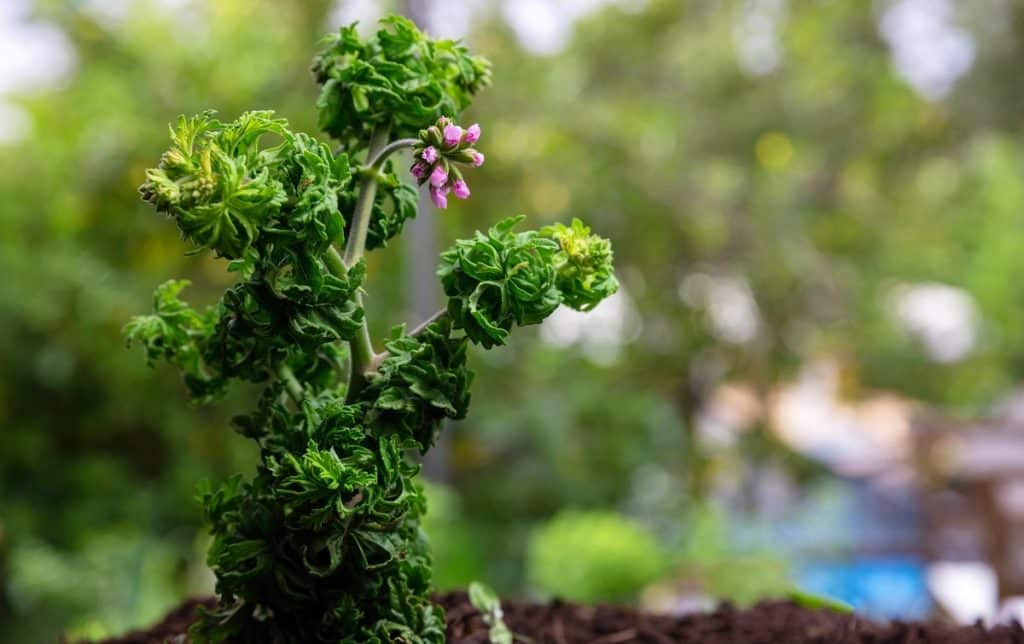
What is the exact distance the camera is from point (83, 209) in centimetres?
240

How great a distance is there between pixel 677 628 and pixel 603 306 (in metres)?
1.77

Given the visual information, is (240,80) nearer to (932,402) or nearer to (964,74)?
(932,402)

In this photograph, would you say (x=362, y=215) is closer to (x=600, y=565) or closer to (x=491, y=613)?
(x=491, y=613)

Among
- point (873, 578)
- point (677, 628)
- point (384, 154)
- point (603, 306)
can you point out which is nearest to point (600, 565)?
point (677, 628)

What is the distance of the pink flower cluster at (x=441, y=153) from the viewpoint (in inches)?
23.0

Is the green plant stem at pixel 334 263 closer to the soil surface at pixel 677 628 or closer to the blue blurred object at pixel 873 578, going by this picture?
the soil surface at pixel 677 628

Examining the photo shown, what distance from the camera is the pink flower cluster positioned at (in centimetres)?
58

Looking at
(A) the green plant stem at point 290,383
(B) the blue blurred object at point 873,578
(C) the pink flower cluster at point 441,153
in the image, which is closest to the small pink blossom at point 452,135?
(C) the pink flower cluster at point 441,153

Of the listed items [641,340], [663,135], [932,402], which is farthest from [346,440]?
[932,402]

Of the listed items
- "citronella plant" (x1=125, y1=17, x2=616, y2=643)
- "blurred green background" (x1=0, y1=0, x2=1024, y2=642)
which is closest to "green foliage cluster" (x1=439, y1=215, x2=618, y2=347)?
"citronella plant" (x1=125, y1=17, x2=616, y2=643)

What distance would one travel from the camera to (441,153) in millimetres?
588

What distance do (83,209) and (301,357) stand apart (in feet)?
6.19

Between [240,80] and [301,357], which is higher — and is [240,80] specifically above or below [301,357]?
above

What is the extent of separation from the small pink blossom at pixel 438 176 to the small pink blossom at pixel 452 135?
16 mm
